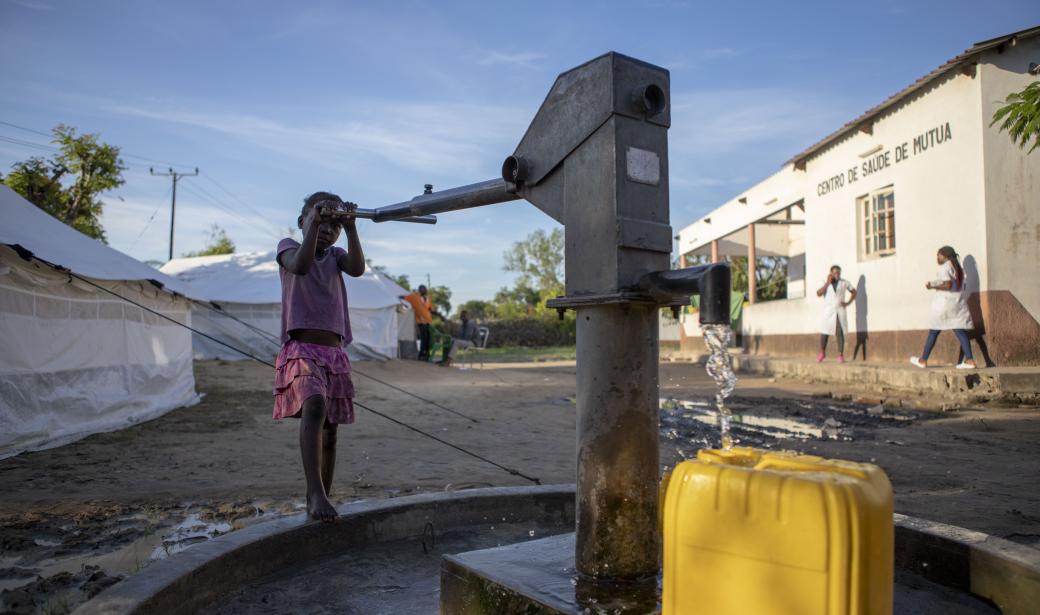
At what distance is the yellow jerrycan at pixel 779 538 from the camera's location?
1.24 meters

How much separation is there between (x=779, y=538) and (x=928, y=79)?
1091 cm

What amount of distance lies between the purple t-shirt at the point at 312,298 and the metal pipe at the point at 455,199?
59 centimetres

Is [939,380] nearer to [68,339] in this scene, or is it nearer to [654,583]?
[654,583]

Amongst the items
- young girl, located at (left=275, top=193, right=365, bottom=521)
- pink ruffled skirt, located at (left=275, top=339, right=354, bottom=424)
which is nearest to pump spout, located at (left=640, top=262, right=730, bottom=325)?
young girl, located at (left=275, top=193, right=365, bottom=521)

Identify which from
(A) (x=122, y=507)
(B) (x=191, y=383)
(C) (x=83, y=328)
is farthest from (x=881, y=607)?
(B) (x=191, y=383)

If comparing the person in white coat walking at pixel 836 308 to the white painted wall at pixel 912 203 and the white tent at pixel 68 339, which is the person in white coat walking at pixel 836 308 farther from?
the white tent at pixel 68 339

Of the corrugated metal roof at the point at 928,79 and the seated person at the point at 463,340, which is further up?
the corrugated metal roof at the point at 928,79

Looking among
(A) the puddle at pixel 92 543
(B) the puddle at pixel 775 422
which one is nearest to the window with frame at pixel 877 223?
(B) the puddle at pixel 775 422

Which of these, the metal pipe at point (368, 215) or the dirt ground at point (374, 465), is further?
the dirt ground at point (374, 465)

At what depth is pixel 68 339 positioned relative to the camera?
23.0ft

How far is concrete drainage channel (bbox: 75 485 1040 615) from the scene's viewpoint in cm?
197

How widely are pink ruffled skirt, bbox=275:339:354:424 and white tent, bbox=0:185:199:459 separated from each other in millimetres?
4028

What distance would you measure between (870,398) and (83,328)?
933 centimetres

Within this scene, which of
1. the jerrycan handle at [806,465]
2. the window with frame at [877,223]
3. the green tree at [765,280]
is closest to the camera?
the jerrycan handle at [806,465]
